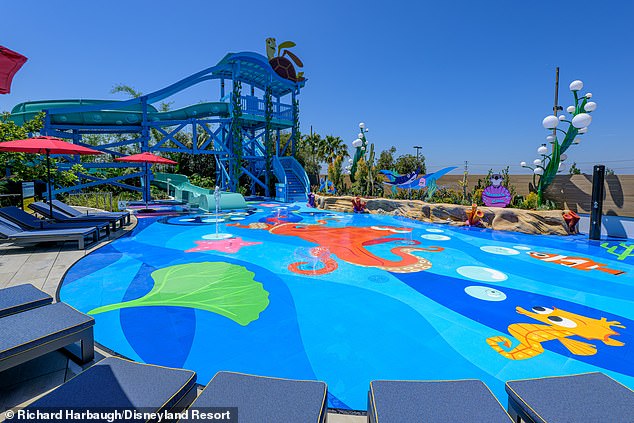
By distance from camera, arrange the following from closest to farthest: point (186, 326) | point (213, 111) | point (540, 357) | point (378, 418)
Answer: point (378, 418), point (540, 357), point (186, 326), point (213, 111)

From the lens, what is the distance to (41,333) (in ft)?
8.94

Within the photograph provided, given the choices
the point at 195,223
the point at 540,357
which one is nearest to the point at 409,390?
the point at 540,357

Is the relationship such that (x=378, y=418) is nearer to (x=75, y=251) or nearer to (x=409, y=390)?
(x=409, y=390)

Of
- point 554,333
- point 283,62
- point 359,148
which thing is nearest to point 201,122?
point 283,62

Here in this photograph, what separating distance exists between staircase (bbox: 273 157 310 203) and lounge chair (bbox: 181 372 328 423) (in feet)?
62.1

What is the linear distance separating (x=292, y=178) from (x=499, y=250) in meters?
15.9

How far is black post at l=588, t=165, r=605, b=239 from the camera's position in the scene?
376 inches

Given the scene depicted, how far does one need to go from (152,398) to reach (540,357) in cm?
369

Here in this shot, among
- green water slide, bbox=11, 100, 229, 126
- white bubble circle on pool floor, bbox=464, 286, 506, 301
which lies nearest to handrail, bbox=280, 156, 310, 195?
green water slide, bbox=11, 100, 229, 126

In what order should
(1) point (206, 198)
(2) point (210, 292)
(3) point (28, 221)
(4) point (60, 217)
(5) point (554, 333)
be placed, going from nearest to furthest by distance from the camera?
(5) point (554, 333) < (2) point (210, 292) < (3) point (28, 221) < (4) point (60, 217) < (1) point (206, 198)

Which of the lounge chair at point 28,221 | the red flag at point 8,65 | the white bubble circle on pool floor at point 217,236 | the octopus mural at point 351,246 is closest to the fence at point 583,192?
the octopus mural at point 351,246

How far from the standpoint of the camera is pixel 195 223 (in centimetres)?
1225

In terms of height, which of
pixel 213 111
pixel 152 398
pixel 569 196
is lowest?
pixel 152 398

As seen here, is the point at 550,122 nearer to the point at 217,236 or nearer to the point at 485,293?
the point at 485,293
